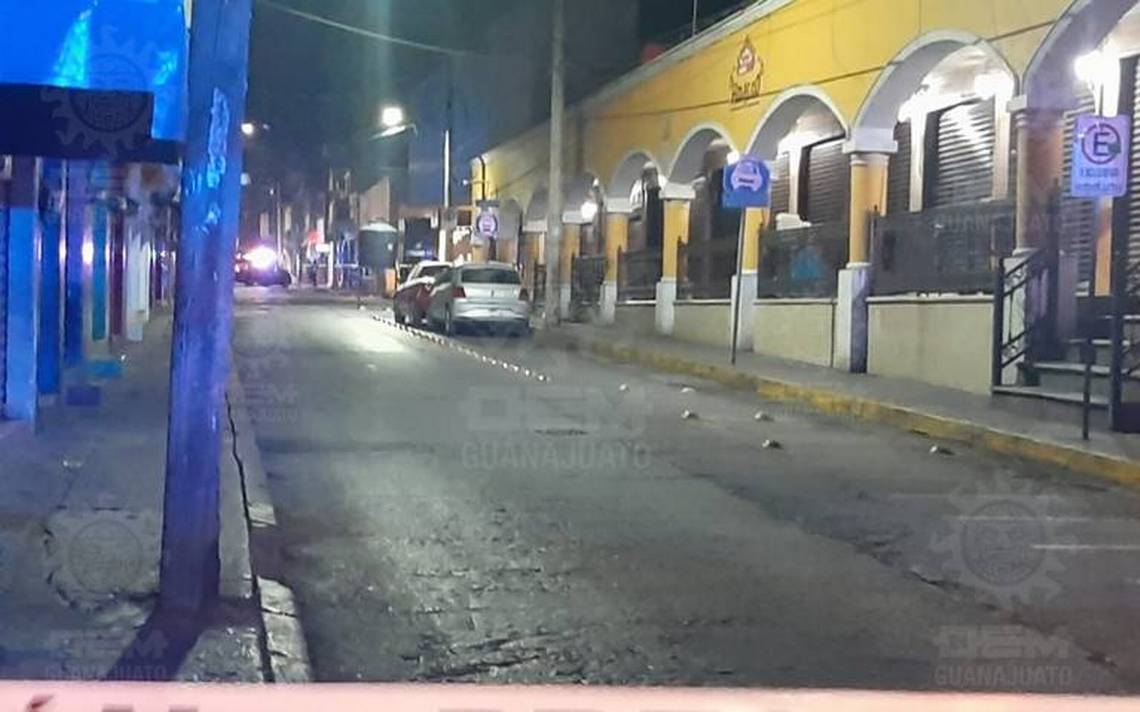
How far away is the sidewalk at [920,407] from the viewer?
12.8 metres

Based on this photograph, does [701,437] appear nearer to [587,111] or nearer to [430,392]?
[430,392]

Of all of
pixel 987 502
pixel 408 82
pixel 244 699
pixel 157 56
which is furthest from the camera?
pixel 408 82

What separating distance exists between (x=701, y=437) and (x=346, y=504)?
16.2 feet

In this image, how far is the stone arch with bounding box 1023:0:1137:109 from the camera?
52.4ft

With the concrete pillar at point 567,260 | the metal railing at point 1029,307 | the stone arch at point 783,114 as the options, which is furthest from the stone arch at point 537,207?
the metal railing at point 1029,307

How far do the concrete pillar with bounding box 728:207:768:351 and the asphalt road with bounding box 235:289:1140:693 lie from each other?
382 inches

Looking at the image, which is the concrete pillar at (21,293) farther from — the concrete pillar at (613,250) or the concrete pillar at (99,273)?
the concrete pillar at (613,250)

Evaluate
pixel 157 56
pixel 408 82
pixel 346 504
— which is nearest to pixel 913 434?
pixel 346 504

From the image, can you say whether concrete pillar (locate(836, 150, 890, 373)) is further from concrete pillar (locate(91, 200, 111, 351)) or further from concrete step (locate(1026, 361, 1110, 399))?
concrete pillar (locate(91, 200, 111, 351))

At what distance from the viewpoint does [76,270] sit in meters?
17.2

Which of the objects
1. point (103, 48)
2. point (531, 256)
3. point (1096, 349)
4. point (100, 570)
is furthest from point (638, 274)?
point (100, 570)

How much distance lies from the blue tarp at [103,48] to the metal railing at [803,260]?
14022 mm

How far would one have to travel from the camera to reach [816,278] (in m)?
23.4

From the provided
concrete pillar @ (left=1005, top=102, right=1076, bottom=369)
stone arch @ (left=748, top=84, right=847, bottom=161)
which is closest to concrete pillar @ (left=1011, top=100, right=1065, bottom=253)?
concrete pillar @ (left=1005, top=102, right=1076, bottom=369)
